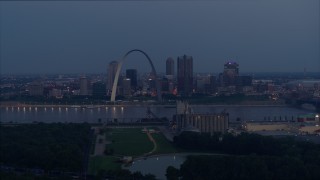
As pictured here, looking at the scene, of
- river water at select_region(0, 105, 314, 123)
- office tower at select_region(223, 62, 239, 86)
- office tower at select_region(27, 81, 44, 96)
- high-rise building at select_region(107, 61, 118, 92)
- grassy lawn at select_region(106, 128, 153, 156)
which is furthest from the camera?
high-rise building at select_region(107, 61, 118, 92)

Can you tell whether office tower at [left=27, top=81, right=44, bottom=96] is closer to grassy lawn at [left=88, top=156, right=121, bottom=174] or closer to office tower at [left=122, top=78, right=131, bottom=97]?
office tower at [left=122, top=78, right=131, bottom=97]

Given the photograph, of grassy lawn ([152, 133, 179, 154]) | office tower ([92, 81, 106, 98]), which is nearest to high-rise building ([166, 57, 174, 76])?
office tower ([92, 81, 106, 98])

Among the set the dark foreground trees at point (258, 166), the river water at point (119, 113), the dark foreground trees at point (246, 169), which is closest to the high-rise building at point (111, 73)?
the river water at point (119, 113)

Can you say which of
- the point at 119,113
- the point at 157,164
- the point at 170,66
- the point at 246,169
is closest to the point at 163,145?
the point at 157,164

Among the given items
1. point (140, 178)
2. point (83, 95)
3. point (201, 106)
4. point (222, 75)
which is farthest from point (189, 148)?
point (83, 95)

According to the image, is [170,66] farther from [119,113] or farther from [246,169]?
[246,169]

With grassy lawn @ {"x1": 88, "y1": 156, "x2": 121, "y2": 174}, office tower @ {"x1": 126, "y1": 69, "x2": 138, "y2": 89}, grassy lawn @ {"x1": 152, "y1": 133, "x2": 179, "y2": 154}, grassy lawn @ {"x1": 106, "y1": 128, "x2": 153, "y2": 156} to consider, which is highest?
office tower @ {"x1": 126, "y1": 69, "x2": 138, "y2": 89}
